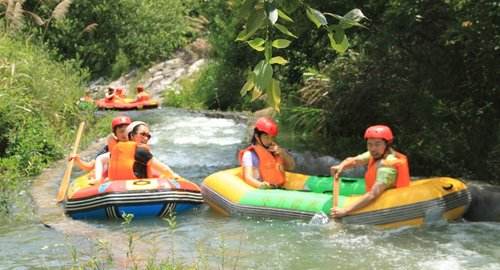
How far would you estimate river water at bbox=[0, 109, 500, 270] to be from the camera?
5.09 metres

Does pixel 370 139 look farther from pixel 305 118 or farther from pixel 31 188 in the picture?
pixel 305 118

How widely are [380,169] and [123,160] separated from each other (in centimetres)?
251

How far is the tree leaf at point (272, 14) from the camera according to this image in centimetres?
143

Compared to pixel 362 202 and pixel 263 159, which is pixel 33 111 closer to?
pixel 263 159

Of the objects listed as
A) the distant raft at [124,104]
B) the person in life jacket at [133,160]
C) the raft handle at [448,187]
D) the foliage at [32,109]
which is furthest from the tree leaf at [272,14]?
the distant raft at [124,104]

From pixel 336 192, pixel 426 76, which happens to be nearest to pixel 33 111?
pixel 336 192

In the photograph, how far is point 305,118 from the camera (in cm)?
1240

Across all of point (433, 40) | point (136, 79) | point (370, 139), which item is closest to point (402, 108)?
point (433, 40)

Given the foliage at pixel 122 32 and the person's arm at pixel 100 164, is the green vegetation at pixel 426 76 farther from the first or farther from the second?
the foliage at pixel 122 32

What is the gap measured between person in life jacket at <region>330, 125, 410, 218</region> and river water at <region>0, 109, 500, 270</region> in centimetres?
25

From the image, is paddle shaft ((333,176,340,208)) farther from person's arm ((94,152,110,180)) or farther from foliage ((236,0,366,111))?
foliage ((236,0,366,111))

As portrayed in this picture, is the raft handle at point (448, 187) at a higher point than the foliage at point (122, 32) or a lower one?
lower

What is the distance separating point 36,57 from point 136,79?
9.94 m

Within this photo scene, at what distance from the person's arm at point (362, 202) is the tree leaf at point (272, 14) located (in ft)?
16.5
